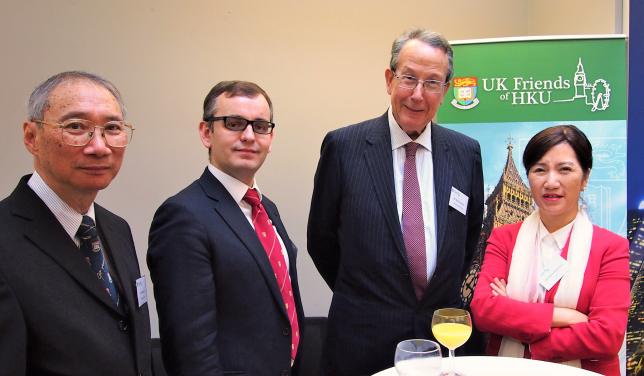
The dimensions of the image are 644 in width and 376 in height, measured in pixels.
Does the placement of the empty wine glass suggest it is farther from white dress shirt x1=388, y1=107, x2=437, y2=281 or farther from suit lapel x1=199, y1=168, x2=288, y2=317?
white dress shirt x1=388, y1=107, x2=437, y2=281

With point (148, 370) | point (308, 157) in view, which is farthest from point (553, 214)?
point (308, 157)

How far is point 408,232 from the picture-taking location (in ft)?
6.01

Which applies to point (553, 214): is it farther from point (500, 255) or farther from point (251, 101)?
point (251, 101)

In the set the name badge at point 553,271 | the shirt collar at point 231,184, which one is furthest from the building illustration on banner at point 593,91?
the shirt collar at point 231,184

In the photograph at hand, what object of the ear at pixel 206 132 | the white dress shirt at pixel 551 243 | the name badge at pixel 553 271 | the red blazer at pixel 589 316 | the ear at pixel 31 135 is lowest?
the red blazer at pixel 589 316

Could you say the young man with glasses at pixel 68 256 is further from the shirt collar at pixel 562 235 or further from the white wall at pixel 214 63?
the white wall at pixel 214 63

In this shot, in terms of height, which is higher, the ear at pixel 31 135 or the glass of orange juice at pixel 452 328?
the ear at pixel 31 135

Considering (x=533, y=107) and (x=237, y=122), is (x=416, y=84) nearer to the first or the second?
(x=237, y=122)

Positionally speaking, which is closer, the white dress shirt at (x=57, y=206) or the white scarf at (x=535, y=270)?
the white dress shirt at (x=57, y=206)

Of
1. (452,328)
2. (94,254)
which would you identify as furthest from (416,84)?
(94,254)

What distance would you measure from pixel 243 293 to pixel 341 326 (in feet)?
1.91

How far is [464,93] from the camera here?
283 centimetres

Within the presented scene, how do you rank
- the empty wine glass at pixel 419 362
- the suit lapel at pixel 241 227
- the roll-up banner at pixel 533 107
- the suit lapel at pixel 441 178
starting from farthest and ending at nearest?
the roll-up banner at pixel 533 107 < the suit lapel at pixel 441 178 < the suit lapel at pixel 241 227 < the empty wine glass at pixel 419 362

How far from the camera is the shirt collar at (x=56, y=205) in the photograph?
1.23 metres
